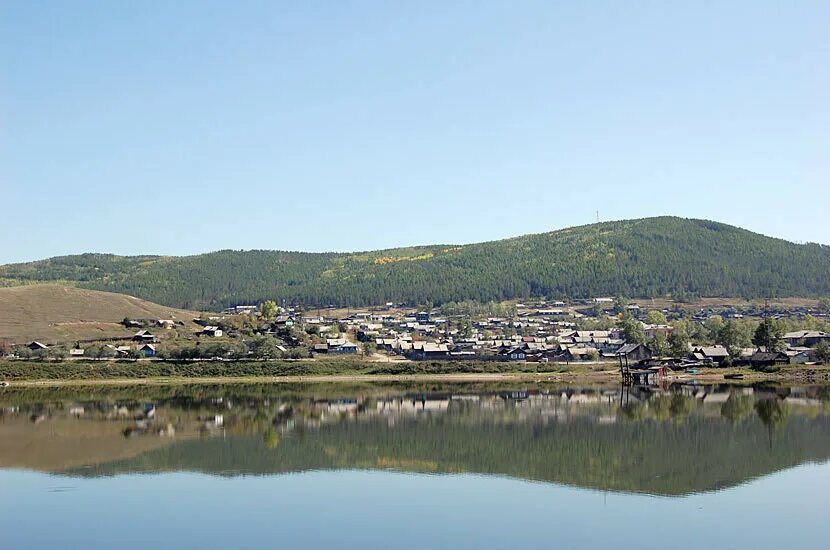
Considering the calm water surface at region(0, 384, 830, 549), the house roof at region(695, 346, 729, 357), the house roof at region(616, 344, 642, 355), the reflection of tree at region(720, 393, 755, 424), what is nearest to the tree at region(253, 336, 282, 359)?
the calm water surface at region(0, 384, 830, 549)

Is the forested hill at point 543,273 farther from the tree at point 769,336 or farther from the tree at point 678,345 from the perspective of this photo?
the tree at point 769,336

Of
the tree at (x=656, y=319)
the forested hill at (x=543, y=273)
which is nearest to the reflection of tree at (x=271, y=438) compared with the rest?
the tree at (x=656, y=319)

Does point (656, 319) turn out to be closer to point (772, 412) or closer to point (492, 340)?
point (492, 340)

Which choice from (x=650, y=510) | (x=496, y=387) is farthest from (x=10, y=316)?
(x=650, y=510)

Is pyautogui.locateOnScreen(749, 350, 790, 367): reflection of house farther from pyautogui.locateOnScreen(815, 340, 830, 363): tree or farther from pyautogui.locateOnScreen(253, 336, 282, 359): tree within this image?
pyautogui.locateOnScreen(253, 336, 282, 359): tree

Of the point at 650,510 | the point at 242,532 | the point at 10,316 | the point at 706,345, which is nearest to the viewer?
the point at 242,532

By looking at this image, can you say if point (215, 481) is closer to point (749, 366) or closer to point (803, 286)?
point (749, 366)

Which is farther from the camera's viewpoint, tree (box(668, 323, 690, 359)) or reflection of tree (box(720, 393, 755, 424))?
tree (box(668, 323, 690, 359))
